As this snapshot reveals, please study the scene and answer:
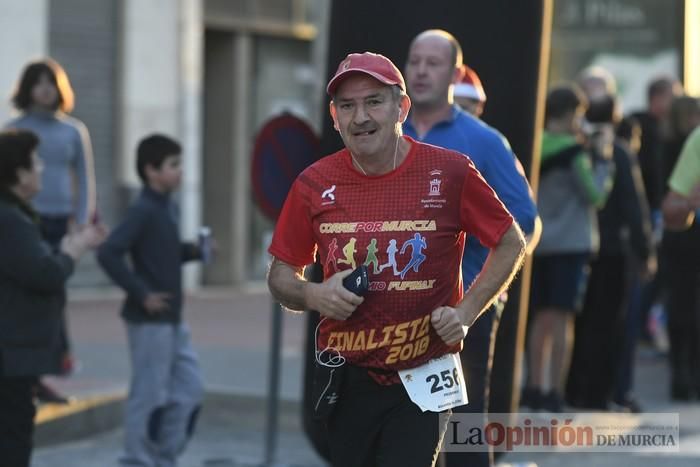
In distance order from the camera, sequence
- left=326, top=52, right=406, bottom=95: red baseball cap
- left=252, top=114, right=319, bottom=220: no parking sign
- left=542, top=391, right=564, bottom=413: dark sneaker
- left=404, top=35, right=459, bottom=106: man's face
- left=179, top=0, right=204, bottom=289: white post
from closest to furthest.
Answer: left=326, top=52, right=406, bottom=95: red baseball cap, left=404, top=35, right=459, bottom=106: man's face, left=252, top=114, right=319, bottom=220: no parking sign, left=542, top=391, right=564, bottom=413: dark sneaker, left=179, top=0, right=204, bottom=289: white post

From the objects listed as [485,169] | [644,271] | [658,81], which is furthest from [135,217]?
[658,81]

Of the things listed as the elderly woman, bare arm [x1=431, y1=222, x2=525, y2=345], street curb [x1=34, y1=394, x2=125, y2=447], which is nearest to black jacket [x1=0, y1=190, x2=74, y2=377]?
the elderly woman

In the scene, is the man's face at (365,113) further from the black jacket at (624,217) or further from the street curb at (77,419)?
the black jacket at (624,217)

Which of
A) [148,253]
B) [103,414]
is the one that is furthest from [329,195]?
[103,414]

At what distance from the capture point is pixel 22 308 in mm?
7266

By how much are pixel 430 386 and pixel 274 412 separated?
3.58 meters

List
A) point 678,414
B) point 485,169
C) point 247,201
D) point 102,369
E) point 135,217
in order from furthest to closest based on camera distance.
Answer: point 247,201, point 102,369, point 678,414, point 135,217, point 485,169

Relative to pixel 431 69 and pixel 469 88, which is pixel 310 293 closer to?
pixel 431 69

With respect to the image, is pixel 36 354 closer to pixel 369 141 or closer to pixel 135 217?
pixel 135 217

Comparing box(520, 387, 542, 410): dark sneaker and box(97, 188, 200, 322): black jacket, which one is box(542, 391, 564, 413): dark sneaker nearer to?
box(520, 387, 542, 410): dark sneaker

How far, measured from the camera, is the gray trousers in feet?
27.4

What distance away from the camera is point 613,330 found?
1120 centimetres

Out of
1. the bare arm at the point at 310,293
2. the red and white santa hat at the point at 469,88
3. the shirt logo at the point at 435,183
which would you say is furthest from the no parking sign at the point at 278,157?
the shirt logo at the point at 435,183

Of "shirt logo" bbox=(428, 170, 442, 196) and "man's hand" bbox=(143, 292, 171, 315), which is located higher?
"shirt logo" bbox=(428, 170, 442, 196)
